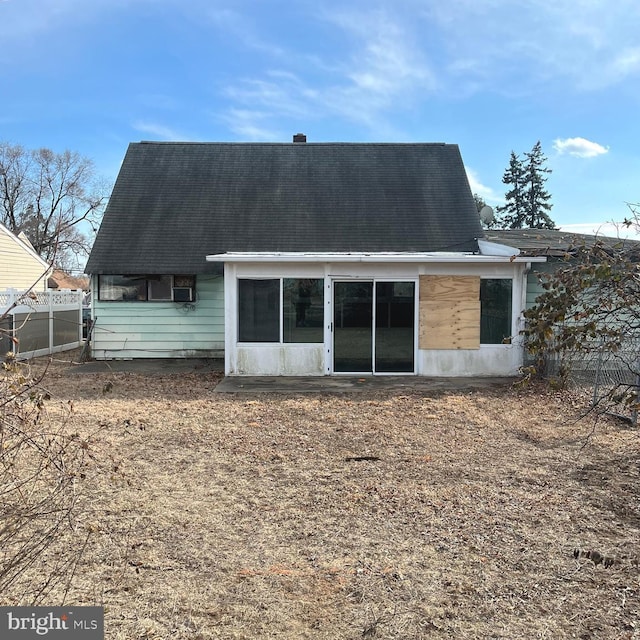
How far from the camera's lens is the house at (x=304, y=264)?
11.1 meters

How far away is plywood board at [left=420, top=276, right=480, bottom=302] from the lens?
11055 mm

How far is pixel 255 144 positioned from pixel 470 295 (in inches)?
389

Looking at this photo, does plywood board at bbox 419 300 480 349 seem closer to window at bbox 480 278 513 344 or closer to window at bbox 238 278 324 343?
window at bbox 480 278 513 344

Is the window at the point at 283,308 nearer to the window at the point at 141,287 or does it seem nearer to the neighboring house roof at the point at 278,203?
the neighboring house roof at the point at 278,203

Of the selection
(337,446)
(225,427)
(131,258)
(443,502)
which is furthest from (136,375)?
(443,502)

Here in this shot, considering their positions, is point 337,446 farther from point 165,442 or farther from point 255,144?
point 255,144

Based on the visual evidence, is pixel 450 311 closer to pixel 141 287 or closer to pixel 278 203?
pixel 278 203

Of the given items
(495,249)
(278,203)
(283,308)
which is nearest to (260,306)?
(283,308)

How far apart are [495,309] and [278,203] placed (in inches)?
286

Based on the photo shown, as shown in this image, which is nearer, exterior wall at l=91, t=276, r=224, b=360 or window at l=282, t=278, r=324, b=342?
window at l=282, t=278, r=324, b=342

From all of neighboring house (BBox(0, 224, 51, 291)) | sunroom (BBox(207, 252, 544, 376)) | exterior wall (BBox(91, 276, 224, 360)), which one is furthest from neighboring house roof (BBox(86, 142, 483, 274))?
neighboring house (BBox(0, 224, 51, 291))

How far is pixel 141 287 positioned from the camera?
1376 cm

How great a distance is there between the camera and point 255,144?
1731cm

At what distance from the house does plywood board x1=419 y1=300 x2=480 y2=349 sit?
31 millimetres
